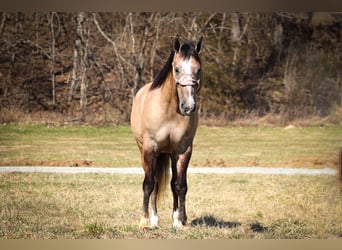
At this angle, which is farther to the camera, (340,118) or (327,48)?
(327,48)

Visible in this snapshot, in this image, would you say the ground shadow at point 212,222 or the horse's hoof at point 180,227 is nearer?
the horse's hoof at point 180,227

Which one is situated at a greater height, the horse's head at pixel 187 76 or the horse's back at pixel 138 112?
the horse's head at pixel 187 76

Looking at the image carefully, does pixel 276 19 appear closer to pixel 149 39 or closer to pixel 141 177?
pixel 149 39

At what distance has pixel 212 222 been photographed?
5441 mm

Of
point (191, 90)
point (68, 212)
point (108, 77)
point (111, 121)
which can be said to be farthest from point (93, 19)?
point (191, 90)

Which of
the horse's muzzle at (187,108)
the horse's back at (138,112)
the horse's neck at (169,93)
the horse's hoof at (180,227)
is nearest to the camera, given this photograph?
the horse's muzzle at (187,108)

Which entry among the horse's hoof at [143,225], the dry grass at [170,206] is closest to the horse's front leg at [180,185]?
the dry grass at [170,206]

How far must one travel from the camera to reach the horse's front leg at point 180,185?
192 inches

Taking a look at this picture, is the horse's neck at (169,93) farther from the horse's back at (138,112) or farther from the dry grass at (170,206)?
the dry grass at (170,206)

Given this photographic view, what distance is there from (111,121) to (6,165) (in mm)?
3301

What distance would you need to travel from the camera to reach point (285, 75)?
16.2 meters

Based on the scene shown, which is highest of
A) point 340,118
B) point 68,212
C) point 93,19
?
point 93,19

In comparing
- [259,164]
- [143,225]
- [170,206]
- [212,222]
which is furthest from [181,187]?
[259,164]

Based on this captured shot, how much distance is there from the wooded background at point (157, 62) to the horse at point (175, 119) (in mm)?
7731
